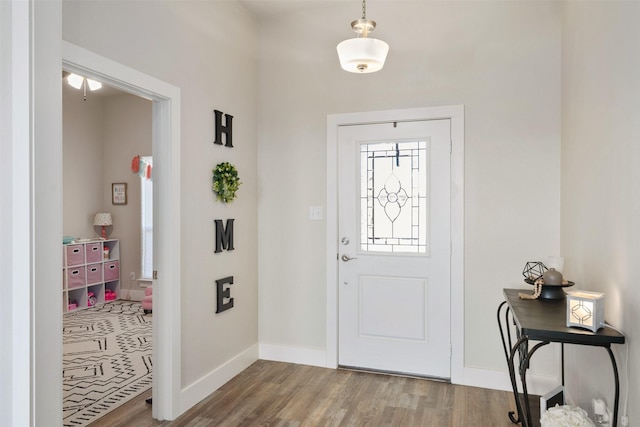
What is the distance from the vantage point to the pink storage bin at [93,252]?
5.81 metres

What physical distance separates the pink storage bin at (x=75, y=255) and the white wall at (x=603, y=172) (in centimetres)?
560

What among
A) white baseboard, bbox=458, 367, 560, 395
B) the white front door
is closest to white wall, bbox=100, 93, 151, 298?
the white front door

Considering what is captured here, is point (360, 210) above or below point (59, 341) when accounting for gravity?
above

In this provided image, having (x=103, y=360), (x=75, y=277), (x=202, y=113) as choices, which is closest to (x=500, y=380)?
(x=202, y=113)

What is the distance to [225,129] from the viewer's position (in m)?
3.28

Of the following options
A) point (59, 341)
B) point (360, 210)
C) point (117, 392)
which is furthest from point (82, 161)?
point (59, 341)

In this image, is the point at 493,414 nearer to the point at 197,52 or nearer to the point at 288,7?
the point at 197,52

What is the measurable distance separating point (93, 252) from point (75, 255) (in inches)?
11.0

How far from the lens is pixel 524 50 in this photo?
10.2ft

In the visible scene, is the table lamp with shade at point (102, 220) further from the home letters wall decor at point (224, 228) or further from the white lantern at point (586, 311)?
the white lantern at point (586, 311)

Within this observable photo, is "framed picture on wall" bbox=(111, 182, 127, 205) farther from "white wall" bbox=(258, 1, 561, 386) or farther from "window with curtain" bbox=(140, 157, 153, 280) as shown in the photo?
"white wall" bbox=(258, 1, 561, 386)

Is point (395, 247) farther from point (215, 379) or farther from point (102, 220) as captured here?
point (102, 220)

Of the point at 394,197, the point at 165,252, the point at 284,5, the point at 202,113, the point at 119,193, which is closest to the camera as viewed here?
the point at 165,252

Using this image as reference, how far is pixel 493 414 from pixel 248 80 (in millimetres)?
3153
